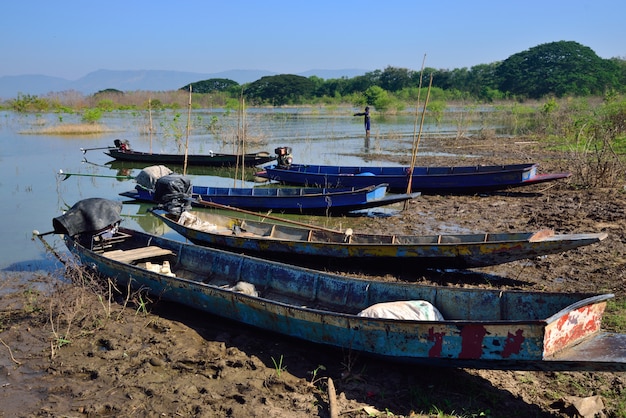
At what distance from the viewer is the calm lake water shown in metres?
11.4

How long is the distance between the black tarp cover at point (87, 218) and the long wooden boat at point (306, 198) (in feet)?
8.76

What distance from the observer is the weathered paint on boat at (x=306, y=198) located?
11062 mm

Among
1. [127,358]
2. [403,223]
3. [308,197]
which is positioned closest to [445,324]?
[127,358]

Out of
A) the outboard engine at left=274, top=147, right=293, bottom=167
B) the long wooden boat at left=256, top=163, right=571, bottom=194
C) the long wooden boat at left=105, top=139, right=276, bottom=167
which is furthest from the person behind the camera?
the long wooden boat at left=105, top=139, right=276, bottom=167

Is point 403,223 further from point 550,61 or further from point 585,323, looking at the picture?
point 550,61

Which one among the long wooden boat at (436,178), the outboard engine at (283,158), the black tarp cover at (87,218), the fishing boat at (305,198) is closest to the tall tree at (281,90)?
the outboard engine at (283,158)

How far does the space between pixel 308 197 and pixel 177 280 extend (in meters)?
5.59

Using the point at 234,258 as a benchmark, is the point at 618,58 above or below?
above

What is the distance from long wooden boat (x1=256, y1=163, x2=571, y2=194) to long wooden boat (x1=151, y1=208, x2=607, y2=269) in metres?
5.10

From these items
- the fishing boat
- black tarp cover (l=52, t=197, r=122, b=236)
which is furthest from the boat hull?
black tarp cover (l=52, t=197, r=122, b=236)

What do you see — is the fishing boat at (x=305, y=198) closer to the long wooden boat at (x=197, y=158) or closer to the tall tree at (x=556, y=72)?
the long wooden boat at (x=197, y=158)

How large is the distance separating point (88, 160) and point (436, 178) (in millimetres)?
→ 15010

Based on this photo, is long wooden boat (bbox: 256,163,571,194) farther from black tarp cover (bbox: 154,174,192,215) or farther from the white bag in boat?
the white bag in boat

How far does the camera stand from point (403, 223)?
1075 centimetres
